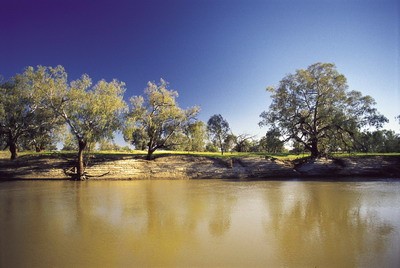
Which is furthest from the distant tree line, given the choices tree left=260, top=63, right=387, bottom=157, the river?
the river

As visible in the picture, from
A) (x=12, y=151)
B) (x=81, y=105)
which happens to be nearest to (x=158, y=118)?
(x=81, y=105)

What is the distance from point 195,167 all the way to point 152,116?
8.07 m

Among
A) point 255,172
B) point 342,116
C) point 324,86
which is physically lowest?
point 255,172

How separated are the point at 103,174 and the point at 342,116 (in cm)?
2865

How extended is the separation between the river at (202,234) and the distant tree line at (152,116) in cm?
1486

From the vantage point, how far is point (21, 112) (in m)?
28.0

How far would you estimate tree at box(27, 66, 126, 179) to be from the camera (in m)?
25.7

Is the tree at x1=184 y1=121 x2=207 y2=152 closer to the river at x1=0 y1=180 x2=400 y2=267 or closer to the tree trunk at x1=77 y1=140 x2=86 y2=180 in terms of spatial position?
the tree trunk at x1=77 y1=140 x2=86 y2=180

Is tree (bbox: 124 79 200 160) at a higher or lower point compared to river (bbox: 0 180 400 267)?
higher

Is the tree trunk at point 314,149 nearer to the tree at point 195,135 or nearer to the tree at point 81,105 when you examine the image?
the tree at point 195,135

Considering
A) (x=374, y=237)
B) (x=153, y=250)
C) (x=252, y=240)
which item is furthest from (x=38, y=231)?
(x=374, y=237)

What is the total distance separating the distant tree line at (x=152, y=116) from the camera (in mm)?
26016

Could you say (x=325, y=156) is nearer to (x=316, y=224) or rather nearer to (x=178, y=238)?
(x=316, y=224)

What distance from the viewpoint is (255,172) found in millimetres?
29391
